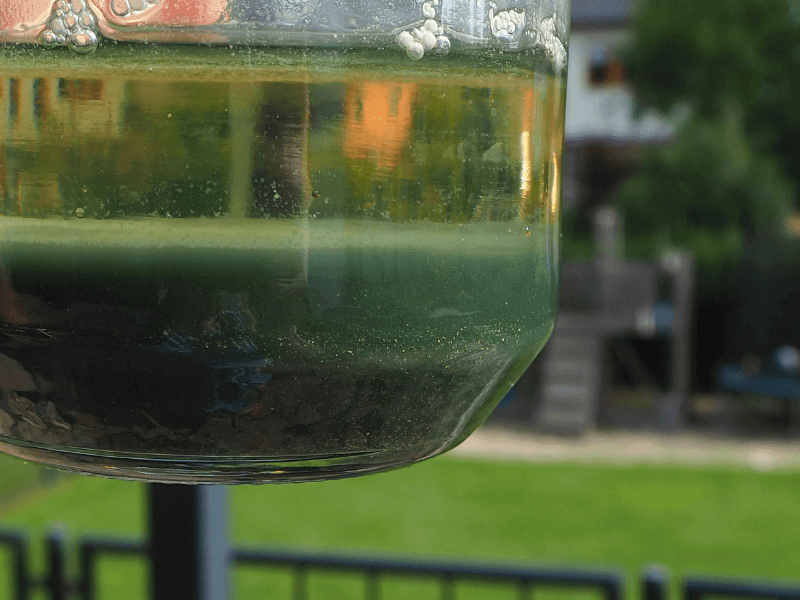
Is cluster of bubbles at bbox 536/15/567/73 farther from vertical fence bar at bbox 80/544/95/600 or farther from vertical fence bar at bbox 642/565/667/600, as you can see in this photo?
vertical fence bar at bbox 80/544/95/600

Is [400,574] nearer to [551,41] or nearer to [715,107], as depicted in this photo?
[551,41]

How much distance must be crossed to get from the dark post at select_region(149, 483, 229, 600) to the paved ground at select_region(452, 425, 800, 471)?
498 centimetres

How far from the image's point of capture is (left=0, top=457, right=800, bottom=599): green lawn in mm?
4367

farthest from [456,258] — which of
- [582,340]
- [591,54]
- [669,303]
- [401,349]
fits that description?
[591,54]

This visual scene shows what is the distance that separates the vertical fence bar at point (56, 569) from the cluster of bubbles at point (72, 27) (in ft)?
6.48

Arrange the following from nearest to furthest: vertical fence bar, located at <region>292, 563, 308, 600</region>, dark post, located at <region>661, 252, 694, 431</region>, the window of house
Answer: vertical fence bar, located at <region>292, 563, 308, 600</region> → dark post, located at <region>661, 252, 694, 431</region> → the window of house

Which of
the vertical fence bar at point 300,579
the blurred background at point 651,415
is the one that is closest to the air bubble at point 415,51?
the vertical fence bar at point 300,579

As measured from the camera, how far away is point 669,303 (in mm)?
6938

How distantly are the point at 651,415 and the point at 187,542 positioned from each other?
597 centimetres

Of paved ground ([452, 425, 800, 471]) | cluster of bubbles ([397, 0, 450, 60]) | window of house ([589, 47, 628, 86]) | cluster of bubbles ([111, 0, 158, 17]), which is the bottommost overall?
paved ground ([452, 425, 800, 471])

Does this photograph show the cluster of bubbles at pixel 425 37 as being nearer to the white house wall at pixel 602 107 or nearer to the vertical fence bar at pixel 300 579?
the vertical fence bar at pixel 300 579

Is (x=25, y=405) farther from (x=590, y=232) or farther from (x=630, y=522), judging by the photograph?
(x=590, y=232)

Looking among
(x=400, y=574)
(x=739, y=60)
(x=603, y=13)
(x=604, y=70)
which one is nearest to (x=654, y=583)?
(x=400, y=574)

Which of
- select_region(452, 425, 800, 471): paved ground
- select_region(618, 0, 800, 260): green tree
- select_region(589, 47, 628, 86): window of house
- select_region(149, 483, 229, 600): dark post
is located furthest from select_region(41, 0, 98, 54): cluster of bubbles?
select_region(589, 47, 628, 86): window of house
